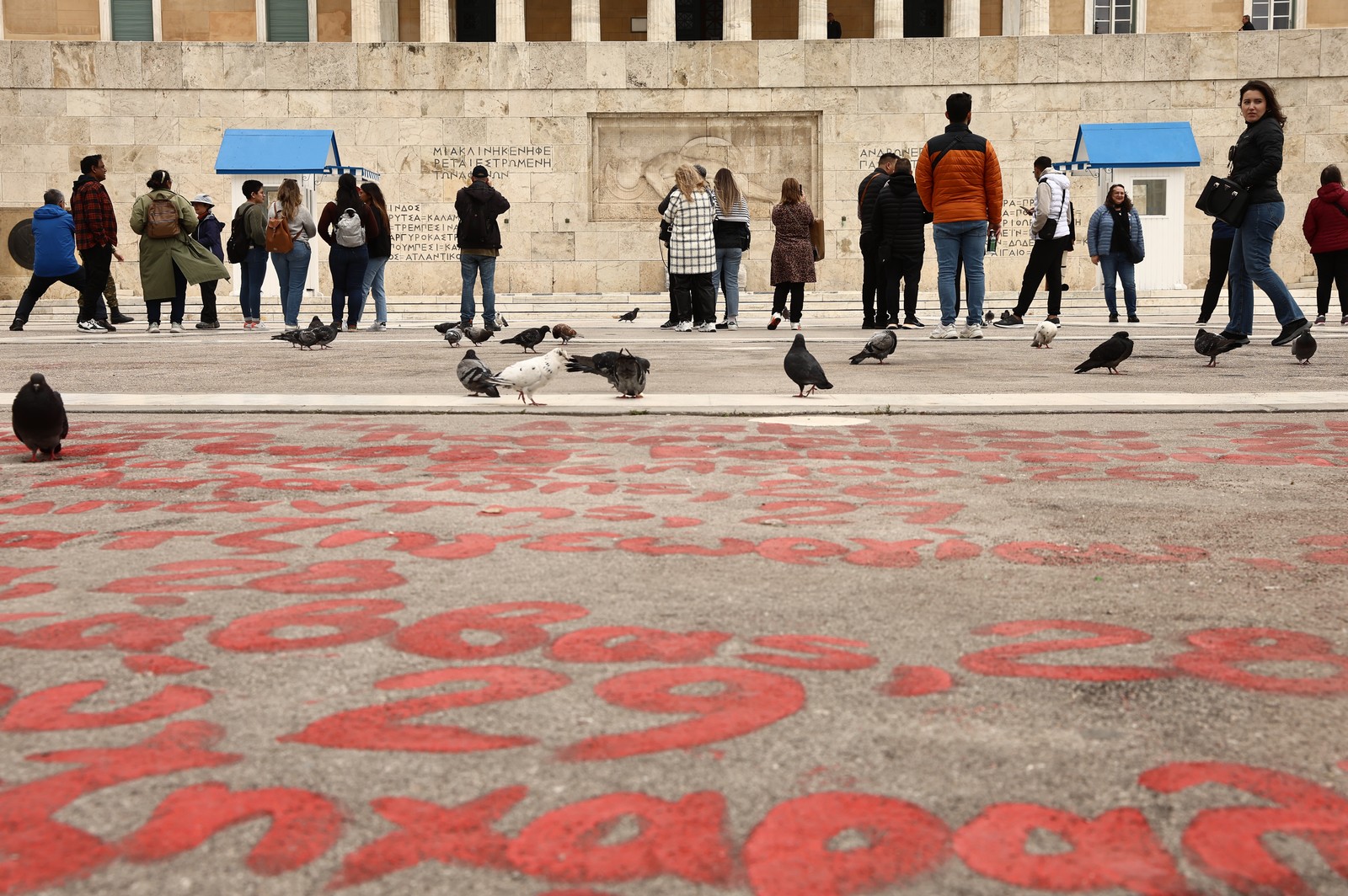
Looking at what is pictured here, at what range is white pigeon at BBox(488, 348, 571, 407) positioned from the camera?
768 centimetres

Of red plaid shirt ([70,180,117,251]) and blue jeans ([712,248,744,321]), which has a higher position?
red plaid shirt ([70,180,117,251])

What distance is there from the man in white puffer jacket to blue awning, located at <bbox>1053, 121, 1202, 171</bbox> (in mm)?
7589

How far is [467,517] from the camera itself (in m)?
4.36

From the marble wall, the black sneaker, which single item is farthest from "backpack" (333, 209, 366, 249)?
the marble wall

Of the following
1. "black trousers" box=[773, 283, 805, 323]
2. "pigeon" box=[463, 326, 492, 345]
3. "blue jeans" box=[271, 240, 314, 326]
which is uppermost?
"blue jeans" box=[271, 240, 314, 326]

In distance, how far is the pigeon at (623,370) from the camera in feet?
26.4

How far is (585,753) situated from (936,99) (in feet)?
89.0

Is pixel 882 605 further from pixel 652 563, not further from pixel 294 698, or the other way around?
pixel 294 698

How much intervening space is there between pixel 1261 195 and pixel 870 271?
561cm

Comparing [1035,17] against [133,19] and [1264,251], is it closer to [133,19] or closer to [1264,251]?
[133,19]

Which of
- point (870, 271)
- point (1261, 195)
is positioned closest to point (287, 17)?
point (870, 271)

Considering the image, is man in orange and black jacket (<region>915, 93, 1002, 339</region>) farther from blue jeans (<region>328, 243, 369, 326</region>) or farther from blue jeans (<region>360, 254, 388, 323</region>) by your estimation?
blue jeans (<region>360, 254, 388, 323</region>)

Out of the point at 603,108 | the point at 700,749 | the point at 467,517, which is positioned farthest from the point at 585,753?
the point at 603,108

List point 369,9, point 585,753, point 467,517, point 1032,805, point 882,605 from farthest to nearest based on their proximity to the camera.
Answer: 1. point 369,9
2. point 467,517
3. point 882,605
4. point 585,753
5. point 1032,805
